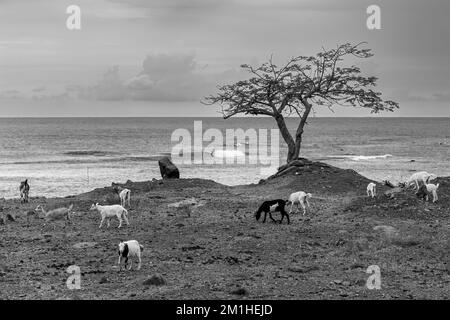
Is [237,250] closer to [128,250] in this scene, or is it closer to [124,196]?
[128,250]

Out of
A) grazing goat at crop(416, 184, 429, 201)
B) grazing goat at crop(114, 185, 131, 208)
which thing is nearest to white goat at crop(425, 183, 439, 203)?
grazing goat at crop(416, 184, 429, 201)

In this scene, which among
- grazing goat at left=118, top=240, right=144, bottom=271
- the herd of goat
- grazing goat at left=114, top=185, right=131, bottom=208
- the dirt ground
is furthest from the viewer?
grazing goat at left=114, top=185, right=131, bottom=208

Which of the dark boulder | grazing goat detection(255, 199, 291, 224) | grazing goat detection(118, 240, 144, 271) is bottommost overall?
grazing goat detection(118, 240, 144, 271)

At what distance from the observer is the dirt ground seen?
14.2 meters

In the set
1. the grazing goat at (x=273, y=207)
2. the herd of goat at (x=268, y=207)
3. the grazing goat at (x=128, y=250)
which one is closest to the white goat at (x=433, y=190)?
the herd of goat at (x=268, y=207)

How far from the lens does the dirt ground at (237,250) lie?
14.2 metres

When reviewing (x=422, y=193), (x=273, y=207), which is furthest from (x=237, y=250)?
(x=422, y=193)

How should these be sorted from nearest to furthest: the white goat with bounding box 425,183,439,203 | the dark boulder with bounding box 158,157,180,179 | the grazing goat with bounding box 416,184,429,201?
the white goat with bounding box 425,183,439,203 < the grazing goat with bounding box 416,184,429,201 < the dark boulder with bounding box 158,157,180,179

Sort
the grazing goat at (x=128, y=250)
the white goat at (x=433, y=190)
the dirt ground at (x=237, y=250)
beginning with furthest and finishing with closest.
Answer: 1. the white goat at (x=433, y=190)
2. the grazing goat at (x=128, y=250)
3. the dirt ground at (x=237, y=250)

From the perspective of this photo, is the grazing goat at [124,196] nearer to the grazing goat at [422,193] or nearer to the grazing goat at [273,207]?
the grazing goat at [273,207]

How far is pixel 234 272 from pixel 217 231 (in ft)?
16.3

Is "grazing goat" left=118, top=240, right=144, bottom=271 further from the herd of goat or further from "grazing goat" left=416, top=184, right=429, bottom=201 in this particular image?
"grazing goat" left=416, top=184, right=429, bottom=201
